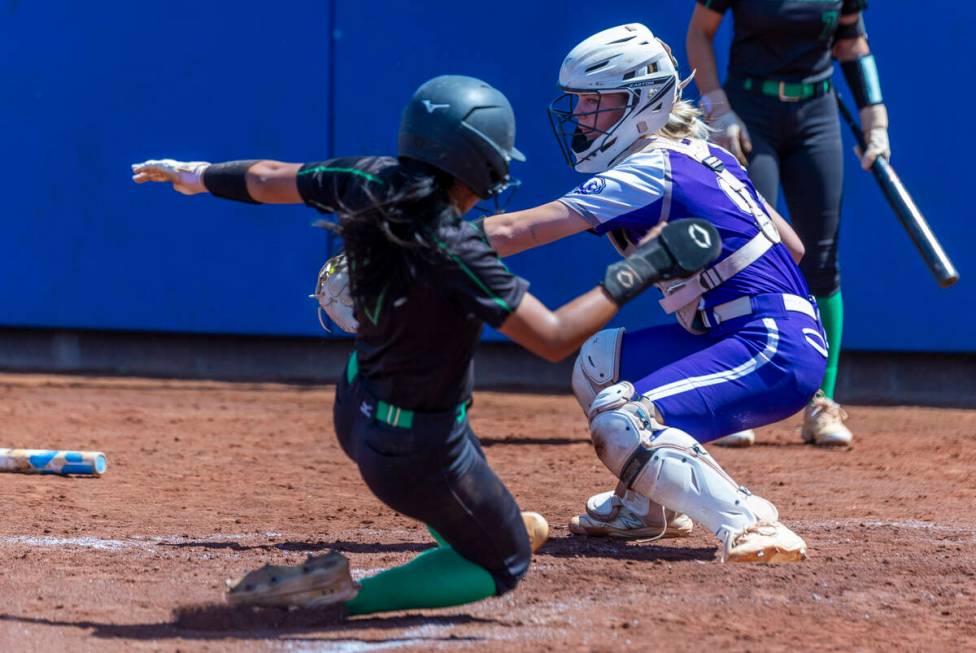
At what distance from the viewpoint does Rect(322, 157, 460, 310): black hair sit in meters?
Answer: 3.22

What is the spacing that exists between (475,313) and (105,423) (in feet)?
14.0

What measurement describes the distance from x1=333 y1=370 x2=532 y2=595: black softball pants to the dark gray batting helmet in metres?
0.60

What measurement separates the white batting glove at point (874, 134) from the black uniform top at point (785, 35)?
0.95 feet

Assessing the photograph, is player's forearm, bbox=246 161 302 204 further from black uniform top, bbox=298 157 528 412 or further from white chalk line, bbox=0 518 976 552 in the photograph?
white chalk line, bbox=0 518 976 552

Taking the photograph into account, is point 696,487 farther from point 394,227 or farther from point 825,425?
point 825,425

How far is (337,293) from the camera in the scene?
4.05 metres

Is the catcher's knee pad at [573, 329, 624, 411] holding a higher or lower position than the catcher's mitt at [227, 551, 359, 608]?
higher

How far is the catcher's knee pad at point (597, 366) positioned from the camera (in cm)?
453

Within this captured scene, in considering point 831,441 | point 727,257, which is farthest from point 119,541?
point 831,441

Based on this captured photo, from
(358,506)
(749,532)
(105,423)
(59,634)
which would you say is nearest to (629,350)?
(749,532)

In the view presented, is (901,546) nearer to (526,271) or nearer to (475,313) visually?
(475,313)

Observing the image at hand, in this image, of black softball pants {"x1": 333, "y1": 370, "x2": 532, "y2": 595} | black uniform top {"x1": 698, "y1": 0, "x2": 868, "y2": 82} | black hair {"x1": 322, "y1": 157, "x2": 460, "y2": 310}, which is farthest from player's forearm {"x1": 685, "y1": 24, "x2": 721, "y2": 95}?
black softball pants {"x1": 333, "y1": 370, "x2": 532, "y2": 595}

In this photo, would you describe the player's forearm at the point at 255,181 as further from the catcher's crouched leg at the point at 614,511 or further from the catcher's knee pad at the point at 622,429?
the catcher's crouched leg at the point at 614,511

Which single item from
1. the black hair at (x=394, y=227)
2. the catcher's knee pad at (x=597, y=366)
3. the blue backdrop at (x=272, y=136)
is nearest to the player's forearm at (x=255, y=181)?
the black hair at (x=394, y=227)
